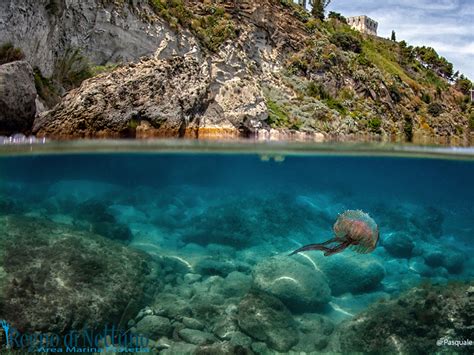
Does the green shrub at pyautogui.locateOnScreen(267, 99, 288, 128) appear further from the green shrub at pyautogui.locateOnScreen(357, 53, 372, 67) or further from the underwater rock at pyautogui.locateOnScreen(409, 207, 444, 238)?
the green shrub at pyautogui.locateOnScreen(357, 53, 372, 67)

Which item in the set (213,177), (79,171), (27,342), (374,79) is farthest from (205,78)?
(374,79)

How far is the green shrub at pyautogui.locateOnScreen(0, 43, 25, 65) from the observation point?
48.1 ft

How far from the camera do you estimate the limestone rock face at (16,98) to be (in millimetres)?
12086

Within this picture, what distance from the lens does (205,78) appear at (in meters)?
21.2

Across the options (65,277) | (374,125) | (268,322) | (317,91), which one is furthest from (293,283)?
(374,125)

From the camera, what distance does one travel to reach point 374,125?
3534 centimetres

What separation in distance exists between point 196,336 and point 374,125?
32549mm

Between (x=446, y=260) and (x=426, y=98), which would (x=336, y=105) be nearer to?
(x=426, y=98)

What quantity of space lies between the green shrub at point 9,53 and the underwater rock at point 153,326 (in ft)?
41.0

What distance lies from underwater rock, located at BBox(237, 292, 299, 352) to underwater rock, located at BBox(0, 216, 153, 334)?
5.69 ft

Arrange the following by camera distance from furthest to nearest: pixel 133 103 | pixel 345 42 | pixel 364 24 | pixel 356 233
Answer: pixel 364 24 → pixel 345 42 → pixel 133 103 → pixel 356 233

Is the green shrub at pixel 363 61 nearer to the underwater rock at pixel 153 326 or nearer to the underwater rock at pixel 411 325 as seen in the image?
the underwater rock at pixel 411 325

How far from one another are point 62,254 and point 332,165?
9.68 m

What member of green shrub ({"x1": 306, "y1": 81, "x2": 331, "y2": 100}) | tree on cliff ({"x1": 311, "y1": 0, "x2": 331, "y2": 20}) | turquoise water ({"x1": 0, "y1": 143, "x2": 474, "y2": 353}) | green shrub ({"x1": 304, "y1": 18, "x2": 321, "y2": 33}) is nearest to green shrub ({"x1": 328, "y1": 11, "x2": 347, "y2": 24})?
tree on cliff ({"x1": 311, "y1": 0, "x2": 331, "y2": 20})
